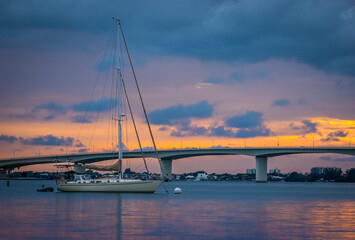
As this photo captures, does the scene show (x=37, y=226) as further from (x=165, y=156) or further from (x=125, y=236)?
(x=165, y=156)

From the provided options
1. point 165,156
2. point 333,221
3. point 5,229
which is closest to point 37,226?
point 5,229

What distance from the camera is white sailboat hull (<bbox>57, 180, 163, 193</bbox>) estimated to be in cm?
6775

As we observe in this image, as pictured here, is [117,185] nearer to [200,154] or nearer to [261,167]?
[261,167]

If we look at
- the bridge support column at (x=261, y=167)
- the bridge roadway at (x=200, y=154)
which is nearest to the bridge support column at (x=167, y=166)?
the bridge roadway at (x=200, y=154)

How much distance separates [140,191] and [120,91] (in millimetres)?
13455

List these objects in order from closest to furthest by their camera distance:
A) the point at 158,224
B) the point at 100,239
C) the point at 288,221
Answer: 1. the point at 100,239
2. the point at 158,224
3. the point at 288,221

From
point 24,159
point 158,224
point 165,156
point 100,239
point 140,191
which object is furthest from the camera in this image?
point 24,159

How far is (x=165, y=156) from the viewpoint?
17675cm

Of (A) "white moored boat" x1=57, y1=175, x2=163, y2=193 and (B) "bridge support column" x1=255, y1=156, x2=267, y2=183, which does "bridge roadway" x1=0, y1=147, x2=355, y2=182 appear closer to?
(B) "bridge support column" x1=255, y1=156, x2=267, y2=183

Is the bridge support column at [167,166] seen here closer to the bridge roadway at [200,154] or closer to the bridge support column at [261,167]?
the bridge roadway at [200,154]

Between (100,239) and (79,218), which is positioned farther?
(79,218)

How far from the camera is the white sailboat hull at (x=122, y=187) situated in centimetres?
6775

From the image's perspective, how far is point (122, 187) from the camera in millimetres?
67688

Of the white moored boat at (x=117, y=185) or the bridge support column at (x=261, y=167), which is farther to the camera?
the bridge support column at (x=261, y=167)
